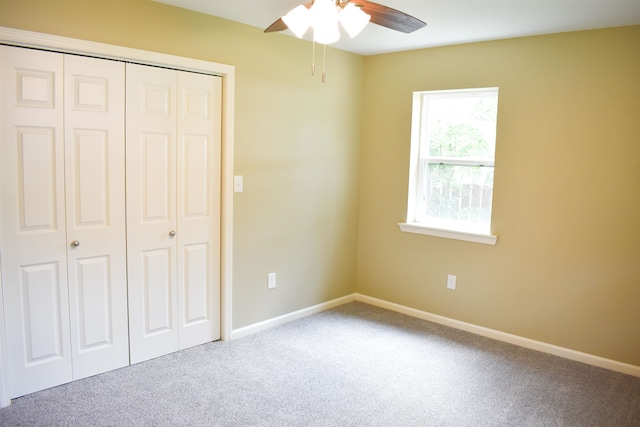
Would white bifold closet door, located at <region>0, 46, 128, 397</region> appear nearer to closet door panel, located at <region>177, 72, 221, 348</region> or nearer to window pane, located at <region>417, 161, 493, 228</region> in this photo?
closet door panel, located at <region>177, 72, 221, 348</region>

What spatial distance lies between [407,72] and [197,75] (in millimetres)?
1810

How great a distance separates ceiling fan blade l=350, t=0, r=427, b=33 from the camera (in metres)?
2.10

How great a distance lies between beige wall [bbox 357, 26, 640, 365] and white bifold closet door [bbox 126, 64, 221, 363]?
1730 mm

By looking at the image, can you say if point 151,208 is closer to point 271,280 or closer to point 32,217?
point 32,217

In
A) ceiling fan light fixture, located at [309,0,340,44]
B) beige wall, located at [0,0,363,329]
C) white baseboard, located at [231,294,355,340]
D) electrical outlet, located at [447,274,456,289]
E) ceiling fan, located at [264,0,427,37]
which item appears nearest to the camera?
ceiling fan light fixture, located at [309,0,340,44]

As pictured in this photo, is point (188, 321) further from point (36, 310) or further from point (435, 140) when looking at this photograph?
point (435, 140)

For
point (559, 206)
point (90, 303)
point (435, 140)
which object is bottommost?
point (90, 303)

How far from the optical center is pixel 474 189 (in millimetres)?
3824

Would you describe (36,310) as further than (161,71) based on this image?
No

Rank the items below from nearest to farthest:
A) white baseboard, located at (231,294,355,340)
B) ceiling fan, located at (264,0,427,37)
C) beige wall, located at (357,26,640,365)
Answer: ceiling fan, located at (264,0,427,37)
beige wall, located at (357,26,640,365)
white baseboard, located at (231,294,355,340)

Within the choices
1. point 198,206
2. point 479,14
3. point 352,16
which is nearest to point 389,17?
point 352,16

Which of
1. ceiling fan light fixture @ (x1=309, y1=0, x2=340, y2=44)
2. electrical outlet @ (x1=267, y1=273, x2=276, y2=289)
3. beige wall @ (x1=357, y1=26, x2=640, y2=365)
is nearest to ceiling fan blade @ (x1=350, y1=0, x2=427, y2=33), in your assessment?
ceiling fan light fixture @ (x1=309, y1=0, x2=340, y2=44)

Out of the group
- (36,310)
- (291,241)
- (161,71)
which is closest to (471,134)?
(291,241)

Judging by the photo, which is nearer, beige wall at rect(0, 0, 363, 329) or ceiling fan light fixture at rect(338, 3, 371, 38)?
ceiling fan light fixture at rect(338, 3, 371, 38)
